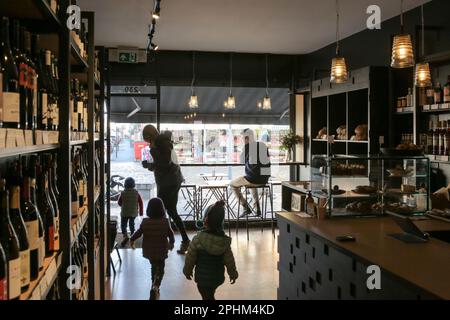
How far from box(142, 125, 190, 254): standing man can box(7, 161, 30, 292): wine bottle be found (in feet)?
13.8

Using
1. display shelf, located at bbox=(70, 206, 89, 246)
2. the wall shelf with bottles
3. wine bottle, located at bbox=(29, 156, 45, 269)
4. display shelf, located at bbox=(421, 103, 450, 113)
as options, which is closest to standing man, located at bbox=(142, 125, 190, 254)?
the wall shelf with bottles

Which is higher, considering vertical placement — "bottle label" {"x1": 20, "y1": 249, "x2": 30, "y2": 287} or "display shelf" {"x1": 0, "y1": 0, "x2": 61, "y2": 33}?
"display shelf" {"x1": 0, "y1": 0, "x2": 61, "y2": 33}

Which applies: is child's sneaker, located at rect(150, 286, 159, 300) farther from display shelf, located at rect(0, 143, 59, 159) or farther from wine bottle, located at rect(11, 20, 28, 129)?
wine bottle, located at rect(11, 20, 28, 129)

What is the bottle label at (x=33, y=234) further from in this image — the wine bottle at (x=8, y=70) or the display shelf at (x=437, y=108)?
the display shelf at (x=437, y=108)

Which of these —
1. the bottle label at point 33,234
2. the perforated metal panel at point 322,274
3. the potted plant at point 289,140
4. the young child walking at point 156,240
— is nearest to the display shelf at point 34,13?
the bottle label at point 33,234

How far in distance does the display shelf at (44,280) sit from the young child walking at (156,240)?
7.54ft

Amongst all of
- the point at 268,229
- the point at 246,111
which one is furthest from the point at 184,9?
the point at 246,111

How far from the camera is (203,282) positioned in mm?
3336

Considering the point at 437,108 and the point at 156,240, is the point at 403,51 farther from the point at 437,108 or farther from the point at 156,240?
the point at 156,240

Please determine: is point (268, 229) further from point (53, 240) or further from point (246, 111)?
point (53, 240)

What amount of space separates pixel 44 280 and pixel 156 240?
260cm

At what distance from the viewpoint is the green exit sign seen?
278 inches

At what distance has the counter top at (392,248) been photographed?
6.63 feet
